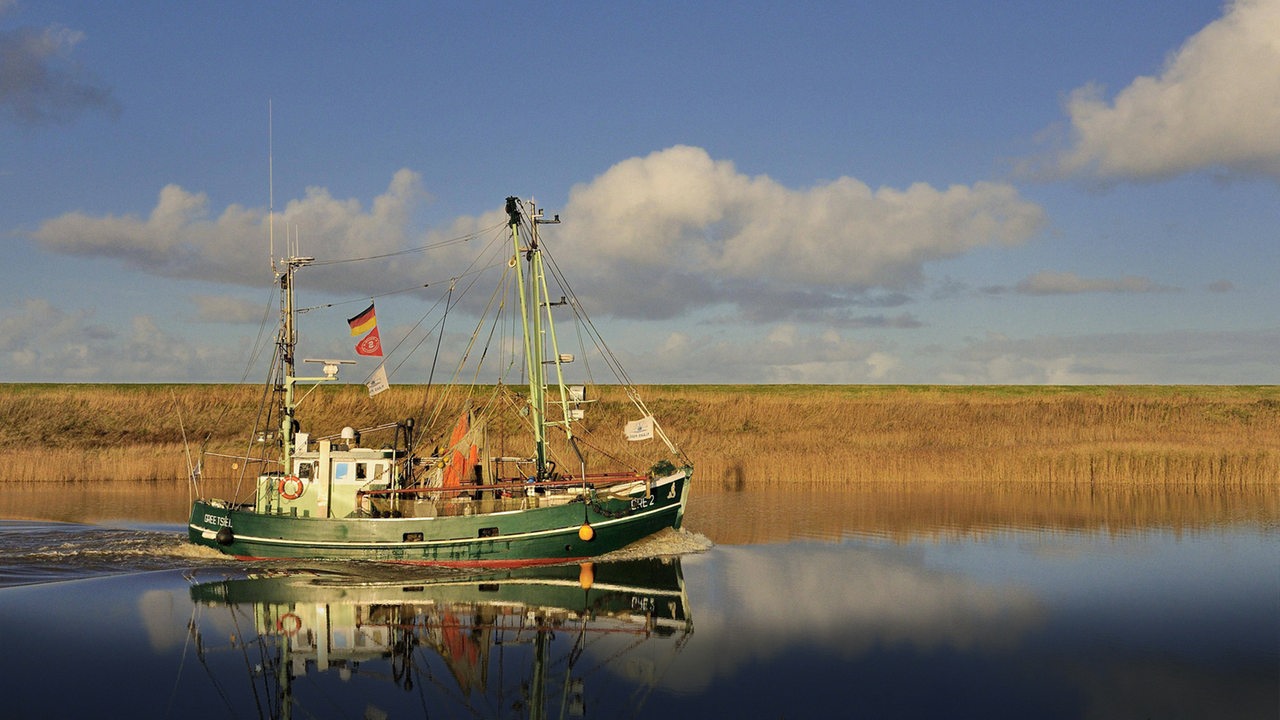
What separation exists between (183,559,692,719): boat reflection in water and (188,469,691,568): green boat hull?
1509 mm

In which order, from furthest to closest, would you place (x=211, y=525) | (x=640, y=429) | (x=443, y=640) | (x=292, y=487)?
(x=211, y=525)
(x=292, y=487)
(x=640, y=429)
(x=443, y=640)

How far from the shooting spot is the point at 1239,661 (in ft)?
69.5

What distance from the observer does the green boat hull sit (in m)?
33.6

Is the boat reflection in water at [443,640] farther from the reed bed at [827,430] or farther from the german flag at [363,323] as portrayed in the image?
the reed bed at [827,430]

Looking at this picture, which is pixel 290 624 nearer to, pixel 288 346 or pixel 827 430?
pixel 288 346

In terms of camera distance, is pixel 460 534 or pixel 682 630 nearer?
pixel 682 630

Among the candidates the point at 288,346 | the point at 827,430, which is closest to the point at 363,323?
the point at 288,346

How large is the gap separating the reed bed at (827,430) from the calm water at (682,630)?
18.4 meters

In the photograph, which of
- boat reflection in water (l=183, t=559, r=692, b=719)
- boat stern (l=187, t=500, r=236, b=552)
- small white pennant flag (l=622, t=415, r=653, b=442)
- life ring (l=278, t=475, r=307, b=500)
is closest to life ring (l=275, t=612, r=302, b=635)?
boat reflection in water (l=183, t=559, r=692, b=719)

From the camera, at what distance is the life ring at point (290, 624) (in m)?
24.2

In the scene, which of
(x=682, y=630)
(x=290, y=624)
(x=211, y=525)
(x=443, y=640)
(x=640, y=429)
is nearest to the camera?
(x=443, y=640)

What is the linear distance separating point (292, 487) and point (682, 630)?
16837mm

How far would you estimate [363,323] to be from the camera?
111 ft

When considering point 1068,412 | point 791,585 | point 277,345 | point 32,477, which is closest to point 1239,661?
point 791,585
